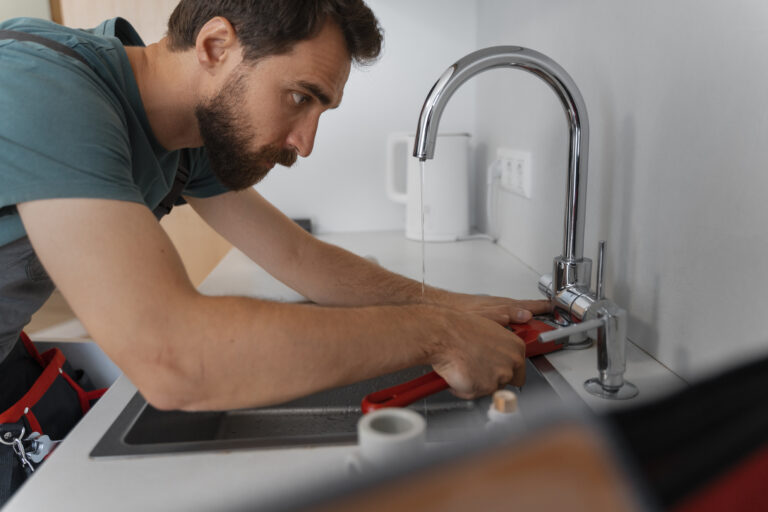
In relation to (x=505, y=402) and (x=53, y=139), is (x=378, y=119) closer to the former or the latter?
(x=53, y=139)

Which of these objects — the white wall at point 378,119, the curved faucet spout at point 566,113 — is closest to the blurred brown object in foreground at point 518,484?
the curved faucet spout at point 566,113

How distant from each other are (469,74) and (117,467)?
567mm

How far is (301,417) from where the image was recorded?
786mm

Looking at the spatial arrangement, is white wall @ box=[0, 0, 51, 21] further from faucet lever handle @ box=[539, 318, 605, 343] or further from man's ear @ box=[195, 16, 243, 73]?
faucet lever handle @ box=[539, 318, 605, 343]

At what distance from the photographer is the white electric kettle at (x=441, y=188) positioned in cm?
149

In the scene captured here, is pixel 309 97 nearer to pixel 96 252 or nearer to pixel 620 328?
pixel 96 252

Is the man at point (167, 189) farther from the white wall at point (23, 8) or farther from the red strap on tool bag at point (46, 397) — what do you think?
the white wall at point (23, 8)

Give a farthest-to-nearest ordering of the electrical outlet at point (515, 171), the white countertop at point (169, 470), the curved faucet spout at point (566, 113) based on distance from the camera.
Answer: the electrical outlet at point (515, 171) < the curved faucet spout at point (566, 113) < the white countertop at point (169, 470)

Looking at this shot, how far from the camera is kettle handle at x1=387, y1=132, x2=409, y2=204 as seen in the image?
1.58 meters

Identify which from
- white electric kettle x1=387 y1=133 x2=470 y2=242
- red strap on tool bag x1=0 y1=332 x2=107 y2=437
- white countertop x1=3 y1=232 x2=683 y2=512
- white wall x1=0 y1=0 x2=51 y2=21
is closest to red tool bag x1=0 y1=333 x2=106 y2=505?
red strap on tool bag x1=0 y1=332 x2=107 y2=437

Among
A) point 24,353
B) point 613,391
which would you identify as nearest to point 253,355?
point 613,391

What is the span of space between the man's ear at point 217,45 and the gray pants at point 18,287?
35 centimetres

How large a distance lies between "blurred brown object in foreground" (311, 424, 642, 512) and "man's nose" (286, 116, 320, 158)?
0.77 m

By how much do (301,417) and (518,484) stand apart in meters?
0.65
